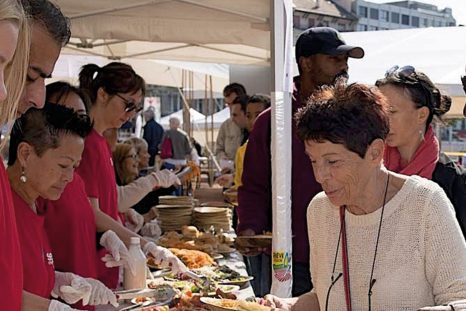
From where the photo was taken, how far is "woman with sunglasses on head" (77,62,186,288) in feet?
8.78

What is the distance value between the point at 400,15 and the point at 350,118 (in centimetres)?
4346

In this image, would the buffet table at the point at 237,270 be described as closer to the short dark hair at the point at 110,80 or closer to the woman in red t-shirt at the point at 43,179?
the woman in red t-shirt at the point at 43,179

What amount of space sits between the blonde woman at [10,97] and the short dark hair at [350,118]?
74cm

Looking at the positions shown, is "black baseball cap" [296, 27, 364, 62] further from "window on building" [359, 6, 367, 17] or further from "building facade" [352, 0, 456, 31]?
"window on building" [359, 6, 367, 17]

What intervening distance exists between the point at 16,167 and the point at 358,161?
42.7 inches

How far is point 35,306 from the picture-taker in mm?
1552

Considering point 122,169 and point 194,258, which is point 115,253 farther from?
point 122,169

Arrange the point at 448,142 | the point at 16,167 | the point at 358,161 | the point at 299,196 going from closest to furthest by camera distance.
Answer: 1. the point at 358,161
2. the point at 16,167
3. the point at 299,196
4. the point at 448,142

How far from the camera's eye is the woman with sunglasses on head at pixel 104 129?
268 cm

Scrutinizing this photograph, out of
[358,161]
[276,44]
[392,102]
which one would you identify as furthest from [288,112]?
[358,161]

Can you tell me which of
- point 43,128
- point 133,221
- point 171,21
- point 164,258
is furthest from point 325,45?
point 171,21

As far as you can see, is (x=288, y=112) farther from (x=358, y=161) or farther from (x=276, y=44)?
(x=358, y=161)

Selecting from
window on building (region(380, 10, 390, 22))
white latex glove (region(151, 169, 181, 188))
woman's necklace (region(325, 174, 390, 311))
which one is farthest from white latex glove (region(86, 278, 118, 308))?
window on building (region(380, 10, 390, 22))

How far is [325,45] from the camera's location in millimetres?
2711
